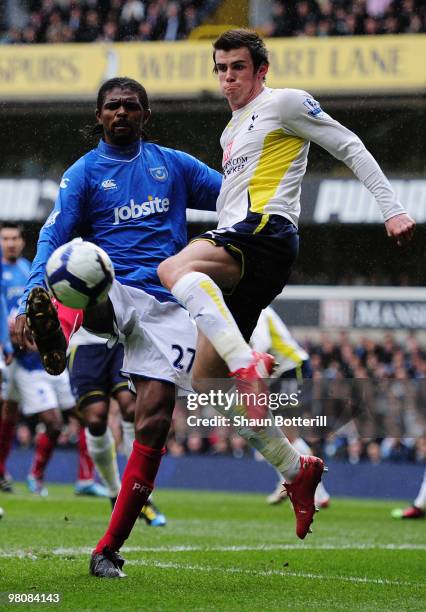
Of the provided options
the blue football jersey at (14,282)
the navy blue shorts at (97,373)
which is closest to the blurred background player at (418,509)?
the navy blue shorts at (97,373)

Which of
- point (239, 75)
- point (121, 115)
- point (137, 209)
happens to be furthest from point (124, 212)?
point (239, 75)

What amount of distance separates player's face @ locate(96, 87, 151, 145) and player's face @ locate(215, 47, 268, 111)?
0.41 m

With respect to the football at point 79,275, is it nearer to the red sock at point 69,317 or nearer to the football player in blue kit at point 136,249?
the football player in blue kit at point 136,249

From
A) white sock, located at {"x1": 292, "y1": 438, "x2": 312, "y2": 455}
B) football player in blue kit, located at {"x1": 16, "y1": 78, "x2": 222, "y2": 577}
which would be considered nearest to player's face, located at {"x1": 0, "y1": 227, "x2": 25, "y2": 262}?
white sock, located at {"x1": 292, "y1": 438, "x2": 312, "y2": 455}

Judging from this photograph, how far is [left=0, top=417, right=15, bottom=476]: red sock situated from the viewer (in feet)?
36.4

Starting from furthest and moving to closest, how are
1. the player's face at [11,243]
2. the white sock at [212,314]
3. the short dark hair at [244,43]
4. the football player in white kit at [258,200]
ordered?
the player's face at [11,243]
the short dark hair at [244,43]
the football player in white kit at [258,200]
the white sock at [212,314]

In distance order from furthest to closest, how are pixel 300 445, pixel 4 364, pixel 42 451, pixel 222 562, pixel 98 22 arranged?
1. pixel 98 22
2. pixel 42 451
3. pixel 300 445
4. pixel 4 364
5. pixel 222 562

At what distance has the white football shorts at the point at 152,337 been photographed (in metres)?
4.90

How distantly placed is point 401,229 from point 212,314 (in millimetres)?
791

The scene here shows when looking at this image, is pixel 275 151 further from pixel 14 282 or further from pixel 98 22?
pixel 98 22

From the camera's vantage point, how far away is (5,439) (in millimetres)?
11156

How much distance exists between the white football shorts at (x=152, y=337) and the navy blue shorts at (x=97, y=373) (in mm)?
3095

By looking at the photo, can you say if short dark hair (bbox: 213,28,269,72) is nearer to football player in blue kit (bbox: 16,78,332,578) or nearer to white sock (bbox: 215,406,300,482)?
football player in blue kit (bbox: 16,78,332,578)

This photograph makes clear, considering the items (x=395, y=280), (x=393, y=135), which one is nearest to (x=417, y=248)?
(x=395, y=280)
